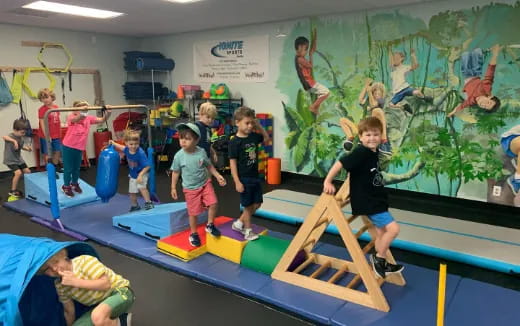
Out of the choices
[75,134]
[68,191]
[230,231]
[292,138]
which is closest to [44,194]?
[68,191]

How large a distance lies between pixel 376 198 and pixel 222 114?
5316 mm

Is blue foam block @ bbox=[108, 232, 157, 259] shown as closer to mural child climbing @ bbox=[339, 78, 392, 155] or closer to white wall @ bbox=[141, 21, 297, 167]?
mural child climbing @ bbox=[339, 78, 392, 155]

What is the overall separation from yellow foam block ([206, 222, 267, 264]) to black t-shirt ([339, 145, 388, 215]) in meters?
1.25

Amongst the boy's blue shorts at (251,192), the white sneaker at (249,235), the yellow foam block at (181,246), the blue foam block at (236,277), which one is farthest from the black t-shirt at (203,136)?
the blue foam block at (236,277)

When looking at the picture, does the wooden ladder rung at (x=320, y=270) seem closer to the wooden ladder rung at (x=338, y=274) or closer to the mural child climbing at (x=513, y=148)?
the wooden ladder rung at (x=338, y=274)

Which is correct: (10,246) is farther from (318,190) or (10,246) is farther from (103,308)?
(318,190)

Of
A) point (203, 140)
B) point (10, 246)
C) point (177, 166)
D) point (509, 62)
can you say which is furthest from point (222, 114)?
point (10, 246)

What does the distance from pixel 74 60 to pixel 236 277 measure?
6997 millimetres

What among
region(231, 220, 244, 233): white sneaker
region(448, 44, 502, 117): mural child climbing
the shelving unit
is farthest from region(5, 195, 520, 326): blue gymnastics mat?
the shelving unit

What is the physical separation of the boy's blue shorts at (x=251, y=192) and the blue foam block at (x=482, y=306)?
1968 millimetres

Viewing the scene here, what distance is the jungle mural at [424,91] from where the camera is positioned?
536cm

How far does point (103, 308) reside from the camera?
7.80 feet

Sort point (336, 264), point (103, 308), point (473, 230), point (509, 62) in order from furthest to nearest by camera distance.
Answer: point (509, 62)
point (473, 230)
point (336, 264)
point (103, 308)

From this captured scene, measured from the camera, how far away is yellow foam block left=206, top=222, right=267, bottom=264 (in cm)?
399
